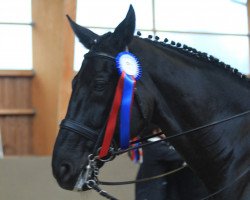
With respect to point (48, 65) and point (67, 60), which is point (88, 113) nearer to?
point (67, 60)

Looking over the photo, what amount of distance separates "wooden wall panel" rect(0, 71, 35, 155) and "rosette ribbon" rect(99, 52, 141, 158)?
5.28 meters

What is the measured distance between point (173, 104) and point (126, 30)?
11.9 inches

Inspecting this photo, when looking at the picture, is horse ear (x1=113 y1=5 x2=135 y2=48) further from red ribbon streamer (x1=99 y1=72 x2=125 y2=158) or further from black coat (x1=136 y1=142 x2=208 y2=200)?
black coat (x1=136 y1=142 x2=208 y2=200)

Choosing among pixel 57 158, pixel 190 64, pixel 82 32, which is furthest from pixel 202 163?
pixel 82 32

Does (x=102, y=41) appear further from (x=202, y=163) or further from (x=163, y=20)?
(x=163, y=20)

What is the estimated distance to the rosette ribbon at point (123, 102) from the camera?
1.64 metres

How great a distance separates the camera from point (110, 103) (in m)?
1.65

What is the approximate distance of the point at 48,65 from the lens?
6.49 m

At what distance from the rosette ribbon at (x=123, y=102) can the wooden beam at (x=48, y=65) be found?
421cm

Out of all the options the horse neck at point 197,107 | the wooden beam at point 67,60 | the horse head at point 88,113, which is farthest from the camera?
the wooden beam at point 67,60

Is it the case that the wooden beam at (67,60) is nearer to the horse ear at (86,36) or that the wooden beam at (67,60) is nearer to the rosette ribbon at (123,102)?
the horse ear at (86,36)

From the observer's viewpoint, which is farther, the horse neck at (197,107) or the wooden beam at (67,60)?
the wooden beam at (67,60)

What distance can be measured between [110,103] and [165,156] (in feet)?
6.17

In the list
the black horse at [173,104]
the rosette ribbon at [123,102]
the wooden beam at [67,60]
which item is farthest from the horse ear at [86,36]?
the wooden beam at [67,60]
